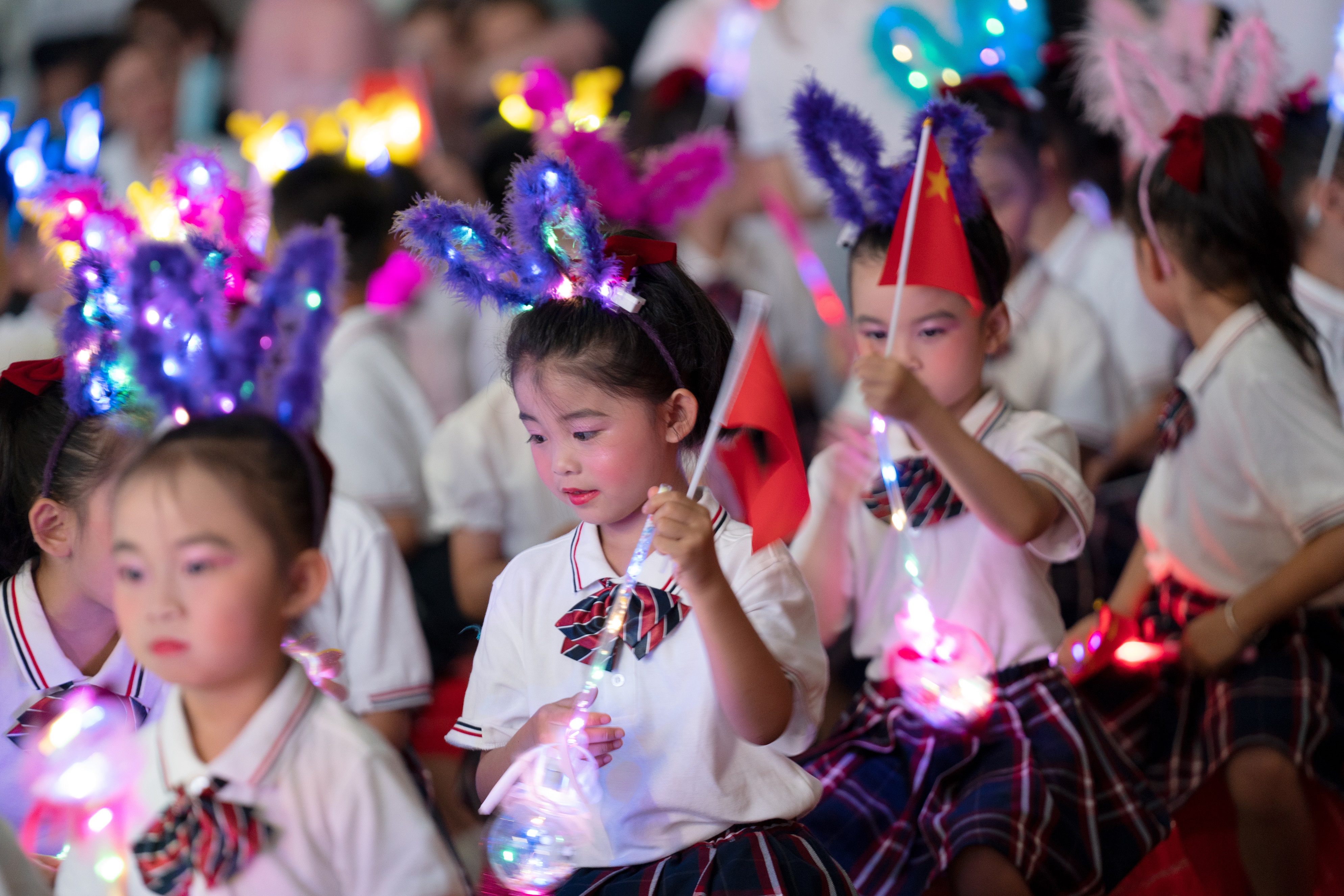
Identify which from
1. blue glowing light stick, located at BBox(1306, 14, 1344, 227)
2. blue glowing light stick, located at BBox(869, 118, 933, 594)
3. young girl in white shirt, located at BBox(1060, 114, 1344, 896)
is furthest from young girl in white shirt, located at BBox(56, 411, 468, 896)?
blue glowing light stick, located at BBox(1306, 14, 1344, 227)

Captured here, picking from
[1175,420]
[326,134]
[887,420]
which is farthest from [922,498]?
[326,134]

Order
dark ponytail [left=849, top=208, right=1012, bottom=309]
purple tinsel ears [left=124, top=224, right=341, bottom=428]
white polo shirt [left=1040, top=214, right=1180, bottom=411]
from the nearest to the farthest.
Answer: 1. purple tinsel ears [left=124, top=224, right=341, bottom=428]
2. dark ponytail [left=849, top=208, right=1012, bottom=309]
3. white polo shirt [left=1040, top=214, right=1180, bottom=411]

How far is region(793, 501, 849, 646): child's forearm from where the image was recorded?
5.95 ft

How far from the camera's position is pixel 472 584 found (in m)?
2.53

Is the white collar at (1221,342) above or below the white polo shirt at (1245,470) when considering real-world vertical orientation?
above

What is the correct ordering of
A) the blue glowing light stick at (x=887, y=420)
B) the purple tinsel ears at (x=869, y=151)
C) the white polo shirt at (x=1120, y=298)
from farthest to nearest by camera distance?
1. the white polo shirt at (x=1120, y=298)
2. the purple tinsel ears at (x=869, y=151)
3. the blue glowing light stick at (x=887, y=420)

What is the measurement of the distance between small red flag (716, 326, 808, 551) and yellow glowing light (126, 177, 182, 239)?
2.77 ft

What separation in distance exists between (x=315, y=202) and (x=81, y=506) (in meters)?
1.46

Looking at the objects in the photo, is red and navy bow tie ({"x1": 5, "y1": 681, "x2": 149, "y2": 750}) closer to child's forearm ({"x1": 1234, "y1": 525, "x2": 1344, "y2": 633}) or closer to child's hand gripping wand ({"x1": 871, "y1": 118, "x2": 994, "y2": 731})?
child's hand gripping wand ({"x1": 871, "y1": 118, "x2": 994, "y2": 731})

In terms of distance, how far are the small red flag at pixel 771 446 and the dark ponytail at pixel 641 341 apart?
78 millimetres

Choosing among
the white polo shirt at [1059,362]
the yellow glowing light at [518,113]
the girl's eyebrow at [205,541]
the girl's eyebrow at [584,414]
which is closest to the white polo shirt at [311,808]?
the girl's eyebrow at [205,541]

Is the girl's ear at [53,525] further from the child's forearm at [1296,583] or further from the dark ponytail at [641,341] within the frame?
the child's forearm at [1296,583]

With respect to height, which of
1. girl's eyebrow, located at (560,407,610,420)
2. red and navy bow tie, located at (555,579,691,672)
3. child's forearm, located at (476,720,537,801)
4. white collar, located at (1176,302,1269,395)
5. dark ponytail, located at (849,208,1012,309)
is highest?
girl's eyebrow, located at (560,407,610,420)

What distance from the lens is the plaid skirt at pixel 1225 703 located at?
179 centimetres
